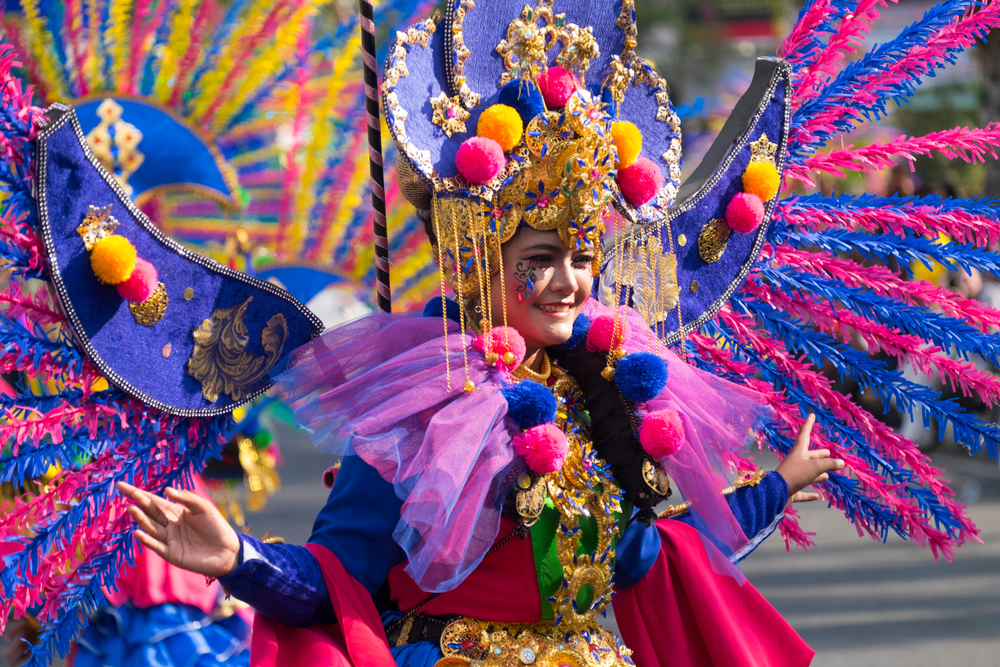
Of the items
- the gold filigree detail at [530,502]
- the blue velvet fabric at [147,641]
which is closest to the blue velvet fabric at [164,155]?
the blue velvet fabric at [147,641]

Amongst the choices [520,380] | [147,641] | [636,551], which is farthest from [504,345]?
[147,641]

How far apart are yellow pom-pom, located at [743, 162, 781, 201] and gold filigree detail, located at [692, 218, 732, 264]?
0.10 m

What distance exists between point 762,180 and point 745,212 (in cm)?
9

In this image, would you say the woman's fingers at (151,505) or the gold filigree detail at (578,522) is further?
the gold filigree detail at (578,522)

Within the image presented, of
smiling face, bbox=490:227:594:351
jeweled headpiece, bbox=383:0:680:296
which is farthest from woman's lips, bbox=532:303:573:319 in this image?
jeweled headpiece, bbox=383:0:680:296

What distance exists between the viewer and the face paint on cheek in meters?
2.05

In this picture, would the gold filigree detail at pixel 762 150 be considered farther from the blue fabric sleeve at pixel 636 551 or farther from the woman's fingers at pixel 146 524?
the woman's fingers at pixel 146 524

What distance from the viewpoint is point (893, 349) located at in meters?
2.54

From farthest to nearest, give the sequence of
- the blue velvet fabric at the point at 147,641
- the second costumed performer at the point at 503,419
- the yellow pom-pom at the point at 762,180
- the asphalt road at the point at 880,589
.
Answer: the asphalt road at the point at 880,589, the blue velvet fabric at the point at 147,641, the yellow pom-pom at the point at 762,180, the second costumed performer at the point at 503,419

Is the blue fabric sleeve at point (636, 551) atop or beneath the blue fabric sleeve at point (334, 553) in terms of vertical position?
beneath

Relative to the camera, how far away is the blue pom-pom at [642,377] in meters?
2.15

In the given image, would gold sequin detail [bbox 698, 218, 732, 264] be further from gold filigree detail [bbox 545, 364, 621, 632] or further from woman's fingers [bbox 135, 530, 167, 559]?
woman's fingers [bbox 135, 530, 167, 559]

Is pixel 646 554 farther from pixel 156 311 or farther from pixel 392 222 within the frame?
pixel 392 222

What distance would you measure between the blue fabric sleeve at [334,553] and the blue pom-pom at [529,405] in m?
0.28
